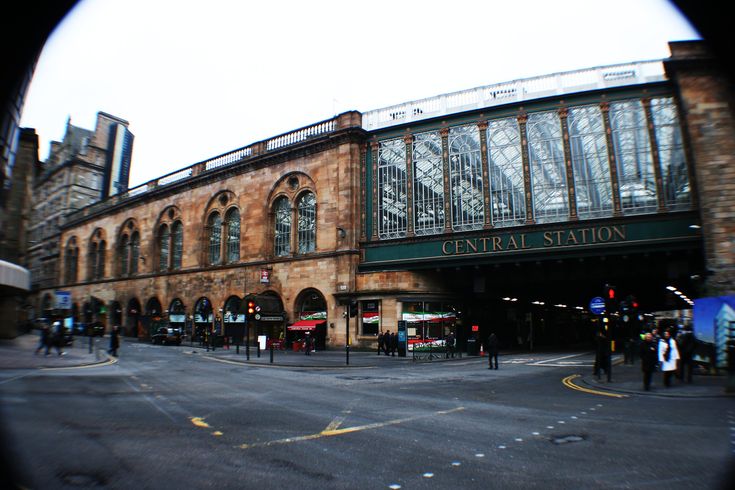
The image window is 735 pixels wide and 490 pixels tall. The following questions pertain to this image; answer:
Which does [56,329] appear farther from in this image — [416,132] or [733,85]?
[733,85]

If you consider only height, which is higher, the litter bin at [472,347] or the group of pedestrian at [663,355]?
the group of pedestrian at [663,355]

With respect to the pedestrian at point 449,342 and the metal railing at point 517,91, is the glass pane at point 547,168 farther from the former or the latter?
the pedestrian at point 449,342

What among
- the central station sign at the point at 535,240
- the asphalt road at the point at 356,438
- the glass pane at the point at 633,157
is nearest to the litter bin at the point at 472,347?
the central station sign at the point at 535,240

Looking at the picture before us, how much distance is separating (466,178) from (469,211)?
231cm

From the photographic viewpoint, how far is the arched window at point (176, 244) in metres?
45.7

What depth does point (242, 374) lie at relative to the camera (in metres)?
16.8

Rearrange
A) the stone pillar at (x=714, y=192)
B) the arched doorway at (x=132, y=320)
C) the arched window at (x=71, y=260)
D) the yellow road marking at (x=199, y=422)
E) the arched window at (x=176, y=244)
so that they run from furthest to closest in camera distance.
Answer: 1. the arched window at (x=71, y=260)
2. the arched doorway at (x=132, y=320)
3. the arched window at (x=176, y=244)
4. the stone pillar at (x=714, y=192)
5. the yellow road marking at (x=199, y=422)

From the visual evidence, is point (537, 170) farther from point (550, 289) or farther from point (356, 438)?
point (356, 438)

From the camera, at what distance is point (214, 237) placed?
4209 cm

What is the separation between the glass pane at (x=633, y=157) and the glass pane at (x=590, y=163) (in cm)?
70

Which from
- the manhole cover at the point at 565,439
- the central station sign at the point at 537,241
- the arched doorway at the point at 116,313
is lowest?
the manhole cover at the point at 565,439

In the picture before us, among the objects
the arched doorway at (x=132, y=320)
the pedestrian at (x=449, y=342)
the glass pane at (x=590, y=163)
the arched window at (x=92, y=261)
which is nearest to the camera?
the glass pane at (x=590, y=163)

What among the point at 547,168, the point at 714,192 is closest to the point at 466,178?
the point at 547,168

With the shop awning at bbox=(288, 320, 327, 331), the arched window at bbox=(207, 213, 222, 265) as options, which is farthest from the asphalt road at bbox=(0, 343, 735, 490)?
the arched window at bbox=(207, 213, 222, 265)
